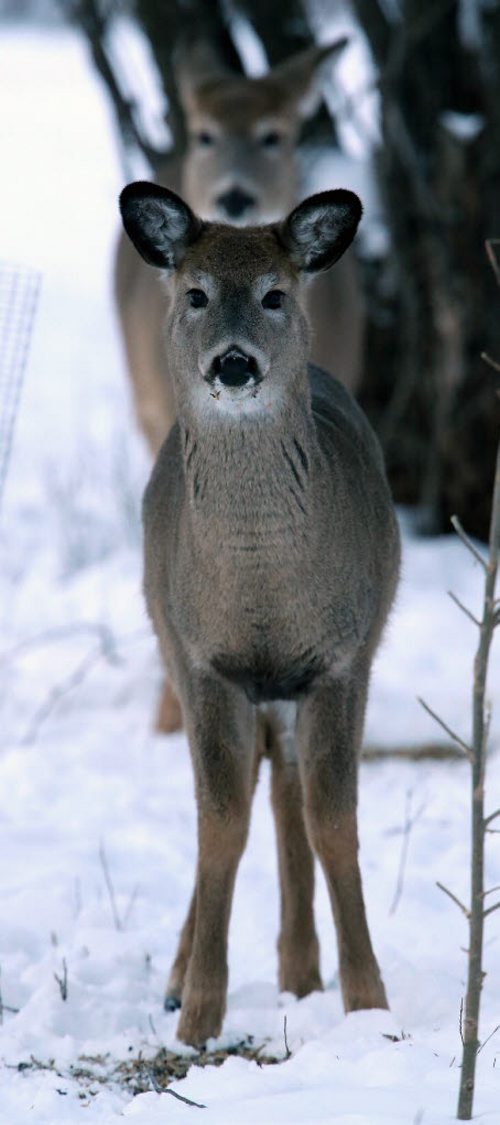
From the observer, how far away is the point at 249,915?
5691 mm

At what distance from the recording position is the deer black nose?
30.6ft

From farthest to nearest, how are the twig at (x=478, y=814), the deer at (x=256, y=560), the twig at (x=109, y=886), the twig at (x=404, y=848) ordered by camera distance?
1. the twig at (x=404, y=848)
2. the twig at (x=109, y=886)
3. the deer at (x=256, y=560)
4. the twig at (x=478, y=814)

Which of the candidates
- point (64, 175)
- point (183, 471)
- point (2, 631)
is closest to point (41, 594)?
point (2, 631)

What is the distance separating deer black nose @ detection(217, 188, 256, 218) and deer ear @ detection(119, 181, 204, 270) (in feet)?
15.2

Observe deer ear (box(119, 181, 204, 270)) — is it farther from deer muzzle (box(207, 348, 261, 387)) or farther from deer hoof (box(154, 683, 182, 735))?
deer hoof (box(154, 683, 182, 735))

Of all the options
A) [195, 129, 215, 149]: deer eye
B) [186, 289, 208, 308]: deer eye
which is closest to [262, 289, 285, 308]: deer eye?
[186, 289, 208, 308]: deer eye

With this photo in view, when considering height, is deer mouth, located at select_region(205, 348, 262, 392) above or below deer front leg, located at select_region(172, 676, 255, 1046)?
above

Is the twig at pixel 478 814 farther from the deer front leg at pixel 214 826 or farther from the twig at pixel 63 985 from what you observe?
the twig at pixel 63 985

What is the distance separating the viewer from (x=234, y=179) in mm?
9469

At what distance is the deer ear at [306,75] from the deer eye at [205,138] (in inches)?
16.7

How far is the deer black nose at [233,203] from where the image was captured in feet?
30.6

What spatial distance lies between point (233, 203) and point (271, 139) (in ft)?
2.09

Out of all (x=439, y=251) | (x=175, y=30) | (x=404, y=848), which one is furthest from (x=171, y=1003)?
(x=175, y=30)

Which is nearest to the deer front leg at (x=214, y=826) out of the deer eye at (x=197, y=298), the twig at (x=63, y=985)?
the twig at (x=63, y=985)
